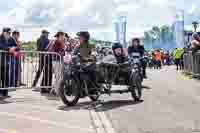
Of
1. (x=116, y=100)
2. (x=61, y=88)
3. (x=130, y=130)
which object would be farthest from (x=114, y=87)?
(x=130, y=130)

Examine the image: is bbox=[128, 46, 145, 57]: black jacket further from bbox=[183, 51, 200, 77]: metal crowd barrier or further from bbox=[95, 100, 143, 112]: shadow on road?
bbox=[95, 100, 143, 112]: shadow on road

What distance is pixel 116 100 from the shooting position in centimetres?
1378

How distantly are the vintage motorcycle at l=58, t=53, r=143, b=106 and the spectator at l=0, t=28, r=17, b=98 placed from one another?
246 centimetres

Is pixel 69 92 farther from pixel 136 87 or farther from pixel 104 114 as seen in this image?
pixel 136 87

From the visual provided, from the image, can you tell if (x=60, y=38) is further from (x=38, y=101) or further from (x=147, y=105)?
(x=147, y=105)

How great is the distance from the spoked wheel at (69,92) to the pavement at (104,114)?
0.65 ft

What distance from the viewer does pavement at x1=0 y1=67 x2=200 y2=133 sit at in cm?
906

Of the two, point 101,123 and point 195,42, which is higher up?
point 195,42

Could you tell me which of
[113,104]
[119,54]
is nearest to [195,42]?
[119,54]

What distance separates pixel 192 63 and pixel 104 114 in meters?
11.7

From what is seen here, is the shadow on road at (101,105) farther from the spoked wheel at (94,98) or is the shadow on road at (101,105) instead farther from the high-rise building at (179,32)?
the high-rise building at (179,32)

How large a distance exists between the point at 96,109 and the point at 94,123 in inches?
82.2

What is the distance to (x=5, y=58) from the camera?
13859 mm

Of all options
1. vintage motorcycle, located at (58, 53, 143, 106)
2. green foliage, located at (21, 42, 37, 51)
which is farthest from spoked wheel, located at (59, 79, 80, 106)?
green foliage, located at (21, 42, 37, 51)
